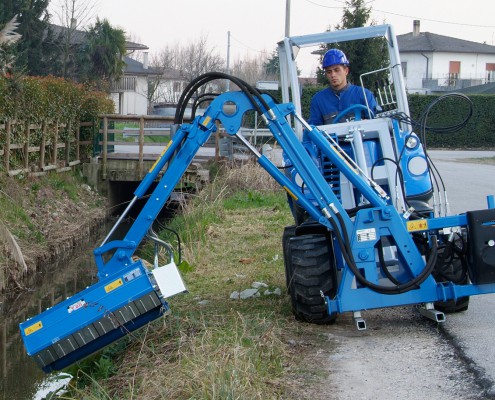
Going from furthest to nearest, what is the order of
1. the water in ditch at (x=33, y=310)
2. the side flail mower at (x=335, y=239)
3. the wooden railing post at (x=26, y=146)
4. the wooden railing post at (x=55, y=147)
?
the wooden railing post at (x=55, y=147) → the wooden railing post at (x=26, y=146) → the water in ditch at (x=33, y=310) → the side flail mower at (x=335, y=239)

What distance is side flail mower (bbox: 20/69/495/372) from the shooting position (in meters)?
7.68

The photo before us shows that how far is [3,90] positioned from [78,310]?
12.4 m

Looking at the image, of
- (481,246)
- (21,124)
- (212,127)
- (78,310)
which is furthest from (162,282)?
(21,124)

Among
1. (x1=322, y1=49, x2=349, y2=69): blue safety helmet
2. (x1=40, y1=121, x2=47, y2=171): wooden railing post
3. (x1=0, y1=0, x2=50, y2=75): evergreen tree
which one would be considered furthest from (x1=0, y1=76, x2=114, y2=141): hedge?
(x1=322, y1=49, x2=349, y2=69): blue safety helmet

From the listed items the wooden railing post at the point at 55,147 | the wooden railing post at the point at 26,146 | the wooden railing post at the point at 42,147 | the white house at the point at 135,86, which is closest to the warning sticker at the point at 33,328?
the wooden railing post at the point at 26,146

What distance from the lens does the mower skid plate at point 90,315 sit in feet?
23.8

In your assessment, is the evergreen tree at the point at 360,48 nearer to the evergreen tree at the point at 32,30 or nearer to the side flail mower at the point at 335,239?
the side flail mower at the point at 335,239

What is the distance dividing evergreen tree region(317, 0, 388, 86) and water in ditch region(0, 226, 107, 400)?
6.36 metres

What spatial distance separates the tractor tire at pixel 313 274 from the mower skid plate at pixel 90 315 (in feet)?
4.57

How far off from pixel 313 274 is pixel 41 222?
38.2 ft

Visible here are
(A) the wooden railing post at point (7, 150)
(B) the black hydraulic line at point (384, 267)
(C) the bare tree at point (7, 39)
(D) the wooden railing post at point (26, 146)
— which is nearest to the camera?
(B) the black hydraulic line at point (384, 267)

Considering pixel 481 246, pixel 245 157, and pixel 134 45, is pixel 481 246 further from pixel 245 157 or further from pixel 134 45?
pixel 134 45

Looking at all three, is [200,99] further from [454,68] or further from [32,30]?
[454,68]

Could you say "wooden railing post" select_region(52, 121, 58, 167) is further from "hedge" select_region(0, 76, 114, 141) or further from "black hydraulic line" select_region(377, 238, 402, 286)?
"black hydraulic line" select_region(377, 238, 402, 286)
